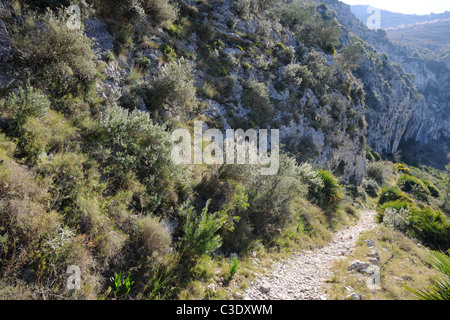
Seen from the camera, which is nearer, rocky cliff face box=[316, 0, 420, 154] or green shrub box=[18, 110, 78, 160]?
green shrub box=[18, 110, 78, 160]

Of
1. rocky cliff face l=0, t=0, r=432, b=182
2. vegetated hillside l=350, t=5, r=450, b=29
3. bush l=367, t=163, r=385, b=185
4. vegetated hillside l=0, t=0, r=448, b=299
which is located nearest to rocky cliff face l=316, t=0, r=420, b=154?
bush l=367, t=163, r=385, b=185

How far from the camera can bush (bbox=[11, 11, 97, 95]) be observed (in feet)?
15.0

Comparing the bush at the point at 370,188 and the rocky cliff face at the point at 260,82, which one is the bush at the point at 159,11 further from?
the bush at the point at 370,188

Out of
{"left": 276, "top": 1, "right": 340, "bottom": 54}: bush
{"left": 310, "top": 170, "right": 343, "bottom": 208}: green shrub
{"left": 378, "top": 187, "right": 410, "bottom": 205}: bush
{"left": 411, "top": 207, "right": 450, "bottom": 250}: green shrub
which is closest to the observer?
{"left": 411, "top": 207, "right": 450, "bottom": 250}: green shrub

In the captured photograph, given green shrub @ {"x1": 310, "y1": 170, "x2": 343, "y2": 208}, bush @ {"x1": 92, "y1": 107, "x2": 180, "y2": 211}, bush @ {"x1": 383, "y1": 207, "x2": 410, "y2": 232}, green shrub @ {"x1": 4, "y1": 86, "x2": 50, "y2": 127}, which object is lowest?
bush @ {"x1": 383, "y1": 207, "x2": 410, "y2": 232}

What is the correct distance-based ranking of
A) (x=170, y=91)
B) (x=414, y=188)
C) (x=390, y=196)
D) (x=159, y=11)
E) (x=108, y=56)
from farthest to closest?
(x=414, y=188), (x=390, y=196), (x=159, y=11), (x=170, y=91), (x=108, y=56)

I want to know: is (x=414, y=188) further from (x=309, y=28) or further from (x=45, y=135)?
(x=45, y=135)

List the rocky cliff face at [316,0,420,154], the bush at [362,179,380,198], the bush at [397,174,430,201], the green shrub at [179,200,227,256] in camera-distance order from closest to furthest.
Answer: the green shrub at [179,200,227,256] < the bush at [362,179,380,198] < the bush at [397,174,430,201] < the rocky cliff face at [316,0,420,154]

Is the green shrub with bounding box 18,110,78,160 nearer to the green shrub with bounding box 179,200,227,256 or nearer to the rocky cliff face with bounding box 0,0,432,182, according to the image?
the rocky cliff face with bounding box 0,0,432,182

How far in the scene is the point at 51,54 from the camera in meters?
4.79

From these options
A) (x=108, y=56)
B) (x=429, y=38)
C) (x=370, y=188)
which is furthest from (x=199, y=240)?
(x=429, y=38)

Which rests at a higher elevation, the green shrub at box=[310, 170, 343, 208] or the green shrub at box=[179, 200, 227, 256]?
the green shrub at box=[179, 200, 227, 256]

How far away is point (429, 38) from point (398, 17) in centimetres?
9553

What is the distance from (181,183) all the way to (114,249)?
2378 mm
